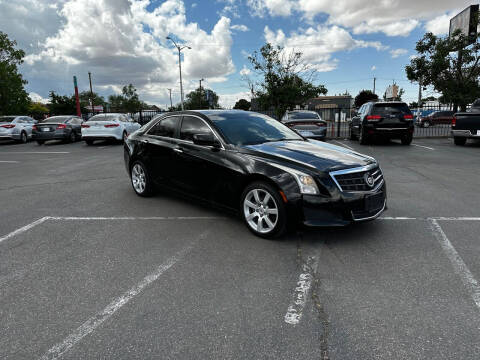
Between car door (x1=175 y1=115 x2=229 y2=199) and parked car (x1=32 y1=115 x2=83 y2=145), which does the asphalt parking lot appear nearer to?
car door (x1=175 y1=115 x2=229 y2=199)

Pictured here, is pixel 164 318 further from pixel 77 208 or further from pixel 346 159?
pixel 77 208

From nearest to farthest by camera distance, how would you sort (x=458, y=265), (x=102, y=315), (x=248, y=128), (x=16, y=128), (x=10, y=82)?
(x=102, y=315) < (x=458, y=265) < (x=248, y=128) < (x=16, y=128) < (x=10, y=82)

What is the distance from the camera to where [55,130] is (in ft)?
58.1

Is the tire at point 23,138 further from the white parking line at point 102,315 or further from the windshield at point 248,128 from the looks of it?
the white parking line at point 102,315

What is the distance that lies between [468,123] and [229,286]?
14.1 metres

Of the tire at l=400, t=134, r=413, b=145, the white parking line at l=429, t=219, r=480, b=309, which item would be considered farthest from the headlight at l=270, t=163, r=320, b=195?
the tire at l=400, t=134, r=413, b=145

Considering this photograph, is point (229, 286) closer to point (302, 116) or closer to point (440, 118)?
point (302, 116)

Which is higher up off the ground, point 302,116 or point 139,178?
point 302,116

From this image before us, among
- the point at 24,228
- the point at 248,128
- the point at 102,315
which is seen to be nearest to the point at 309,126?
the point at 248,128

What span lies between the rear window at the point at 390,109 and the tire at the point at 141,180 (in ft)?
35.2

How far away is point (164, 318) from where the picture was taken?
2.66 m

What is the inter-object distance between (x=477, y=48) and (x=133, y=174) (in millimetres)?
25040

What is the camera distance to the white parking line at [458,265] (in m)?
2.98

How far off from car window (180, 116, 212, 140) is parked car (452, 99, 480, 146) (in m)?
12.4
